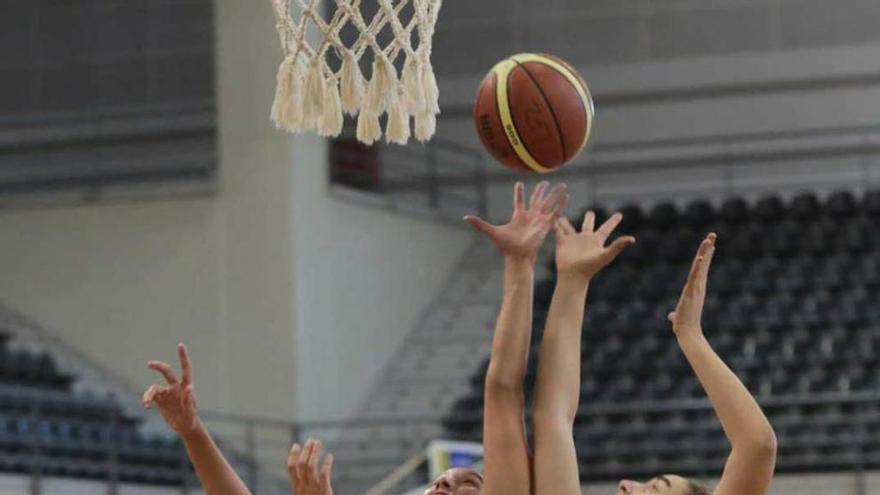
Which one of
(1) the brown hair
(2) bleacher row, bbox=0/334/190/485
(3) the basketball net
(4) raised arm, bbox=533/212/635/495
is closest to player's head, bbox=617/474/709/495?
(1) the brown hair

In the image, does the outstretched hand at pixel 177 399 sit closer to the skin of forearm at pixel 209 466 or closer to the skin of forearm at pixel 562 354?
the skin of forearm at pixel 209 466

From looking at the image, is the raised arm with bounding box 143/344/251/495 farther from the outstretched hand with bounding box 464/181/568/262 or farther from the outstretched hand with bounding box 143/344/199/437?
the outstretched hand with bounding box 464/181/568/262

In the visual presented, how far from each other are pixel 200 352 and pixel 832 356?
14.4ft

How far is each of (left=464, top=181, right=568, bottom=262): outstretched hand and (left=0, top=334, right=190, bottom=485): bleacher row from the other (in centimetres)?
707

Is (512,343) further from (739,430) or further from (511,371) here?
(739,430)

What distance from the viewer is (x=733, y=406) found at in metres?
2.75

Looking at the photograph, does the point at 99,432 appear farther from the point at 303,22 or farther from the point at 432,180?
the point at 303,22

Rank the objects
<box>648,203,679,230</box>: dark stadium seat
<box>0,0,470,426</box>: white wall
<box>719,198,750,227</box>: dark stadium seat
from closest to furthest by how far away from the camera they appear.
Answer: <box>0,0,470,426</box>: white wall
<box>719,198,750,227</box>: dark stadium seat
<box>648,203,679,230</box>: dark stadium seat

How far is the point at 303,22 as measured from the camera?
433cm

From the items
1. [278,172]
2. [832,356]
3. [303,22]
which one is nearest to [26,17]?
[278,172]

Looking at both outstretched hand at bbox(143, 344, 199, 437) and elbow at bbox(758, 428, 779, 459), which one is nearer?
elbow at bbox(758, 428, 779, 459)

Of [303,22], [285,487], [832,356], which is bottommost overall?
[285,487]

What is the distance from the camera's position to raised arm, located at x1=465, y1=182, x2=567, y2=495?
284 cm

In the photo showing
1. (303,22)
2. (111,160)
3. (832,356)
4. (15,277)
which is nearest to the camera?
(303,22)
